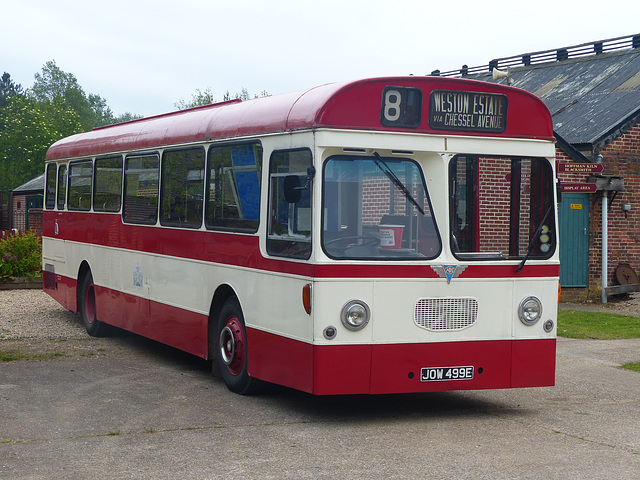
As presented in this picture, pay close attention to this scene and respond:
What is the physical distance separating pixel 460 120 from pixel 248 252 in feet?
7.43

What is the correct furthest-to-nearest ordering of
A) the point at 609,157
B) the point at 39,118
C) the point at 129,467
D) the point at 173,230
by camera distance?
the point at 39,118
the point at 609,157
the point at 173,230
the point at 129,467

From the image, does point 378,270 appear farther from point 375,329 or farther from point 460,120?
point 460,120

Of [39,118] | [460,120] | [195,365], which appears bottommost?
[195,365]

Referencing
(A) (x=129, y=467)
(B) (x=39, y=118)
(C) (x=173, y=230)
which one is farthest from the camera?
(B) (x=39, y=118)

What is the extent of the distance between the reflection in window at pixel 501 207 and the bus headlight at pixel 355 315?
0.94 meters

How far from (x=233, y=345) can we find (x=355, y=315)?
1878mm

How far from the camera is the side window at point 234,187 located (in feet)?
29.9

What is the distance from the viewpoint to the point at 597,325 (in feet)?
55.2

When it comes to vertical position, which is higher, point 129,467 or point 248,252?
point 248,252

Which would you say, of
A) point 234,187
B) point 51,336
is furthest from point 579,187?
point 234,187

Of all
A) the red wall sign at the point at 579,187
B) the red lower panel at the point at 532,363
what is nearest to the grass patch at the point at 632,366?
the red lower panel at the point at 532,363

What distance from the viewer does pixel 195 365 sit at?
38.0ft

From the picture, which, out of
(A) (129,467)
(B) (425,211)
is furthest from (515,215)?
(A) (129,467)

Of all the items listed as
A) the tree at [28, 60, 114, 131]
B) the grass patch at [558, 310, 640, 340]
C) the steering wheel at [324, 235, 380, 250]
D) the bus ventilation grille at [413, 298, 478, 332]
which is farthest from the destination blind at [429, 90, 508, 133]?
the tree at [28, 60, 114, 131]
